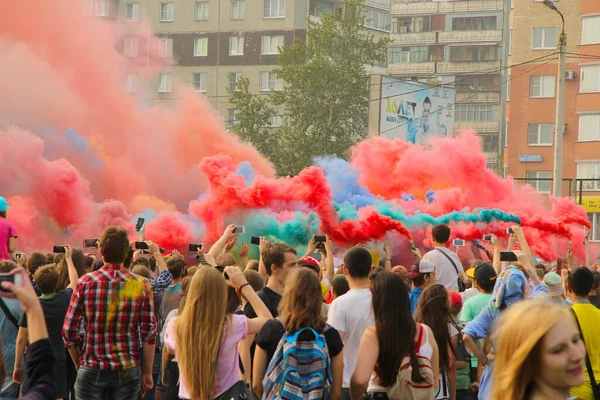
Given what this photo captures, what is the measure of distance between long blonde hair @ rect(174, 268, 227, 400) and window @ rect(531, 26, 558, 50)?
164 ft

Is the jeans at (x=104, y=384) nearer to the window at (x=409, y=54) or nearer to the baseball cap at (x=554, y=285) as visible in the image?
the baseball cap at (x=554, y=285)

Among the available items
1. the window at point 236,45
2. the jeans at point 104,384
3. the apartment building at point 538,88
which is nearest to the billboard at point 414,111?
the apartment building at point 538,88

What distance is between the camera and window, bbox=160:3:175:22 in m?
61.3

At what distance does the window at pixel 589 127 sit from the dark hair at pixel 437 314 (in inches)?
1725

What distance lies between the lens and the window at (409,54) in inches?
3169

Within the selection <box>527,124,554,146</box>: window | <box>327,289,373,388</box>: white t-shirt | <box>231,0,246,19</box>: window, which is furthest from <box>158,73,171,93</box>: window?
<box>327,289,373,388</box>: white t-shirt

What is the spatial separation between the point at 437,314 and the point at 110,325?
2446 mm

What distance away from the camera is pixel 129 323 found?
7.57m

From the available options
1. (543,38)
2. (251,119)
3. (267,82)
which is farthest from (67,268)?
(267,82)

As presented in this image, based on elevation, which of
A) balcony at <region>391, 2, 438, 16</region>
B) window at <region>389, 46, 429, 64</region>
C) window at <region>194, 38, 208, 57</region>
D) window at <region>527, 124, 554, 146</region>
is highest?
balcony at <region>391, 2, 438, 16</region>

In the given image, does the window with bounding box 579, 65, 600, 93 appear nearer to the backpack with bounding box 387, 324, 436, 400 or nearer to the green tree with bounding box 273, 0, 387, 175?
the green tree with bounding box 273, 0, 387, 175

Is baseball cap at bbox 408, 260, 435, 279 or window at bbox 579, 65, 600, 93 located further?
window at bbox 579, 65, 600, 93

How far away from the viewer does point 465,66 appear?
7831 cm

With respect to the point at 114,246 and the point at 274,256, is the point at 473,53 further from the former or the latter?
the point at 114,246
